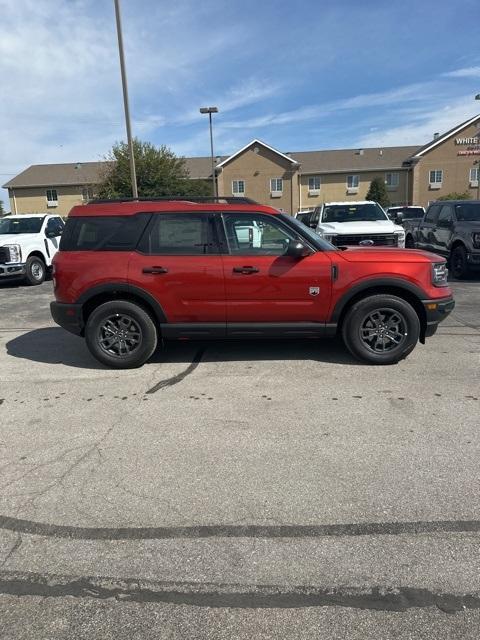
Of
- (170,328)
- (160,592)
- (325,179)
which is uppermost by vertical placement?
(325,179)

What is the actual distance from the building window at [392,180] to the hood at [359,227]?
4598 cm

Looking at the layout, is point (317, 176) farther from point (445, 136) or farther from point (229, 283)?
point (229, 283)

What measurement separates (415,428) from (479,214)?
10020mm

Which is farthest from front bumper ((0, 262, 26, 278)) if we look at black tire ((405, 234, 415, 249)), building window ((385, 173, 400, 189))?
building window ((385, 173, 400, 189))

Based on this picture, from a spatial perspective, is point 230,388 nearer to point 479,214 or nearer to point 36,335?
point 36,335

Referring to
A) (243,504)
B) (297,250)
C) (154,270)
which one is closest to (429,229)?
(297,250)

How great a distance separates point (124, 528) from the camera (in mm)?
2832

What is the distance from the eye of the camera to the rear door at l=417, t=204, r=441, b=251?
13.7 meters

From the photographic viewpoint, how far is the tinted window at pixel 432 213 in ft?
45.0

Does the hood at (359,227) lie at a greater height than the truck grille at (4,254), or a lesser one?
greater

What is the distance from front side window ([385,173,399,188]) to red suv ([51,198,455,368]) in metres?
53.3

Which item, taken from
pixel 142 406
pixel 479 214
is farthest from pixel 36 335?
pixel 479 214

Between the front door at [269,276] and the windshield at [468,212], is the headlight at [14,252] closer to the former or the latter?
the front door at [269,276]

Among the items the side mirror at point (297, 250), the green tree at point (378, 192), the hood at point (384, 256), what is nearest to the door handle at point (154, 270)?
the side mirror at point (297, 250)
